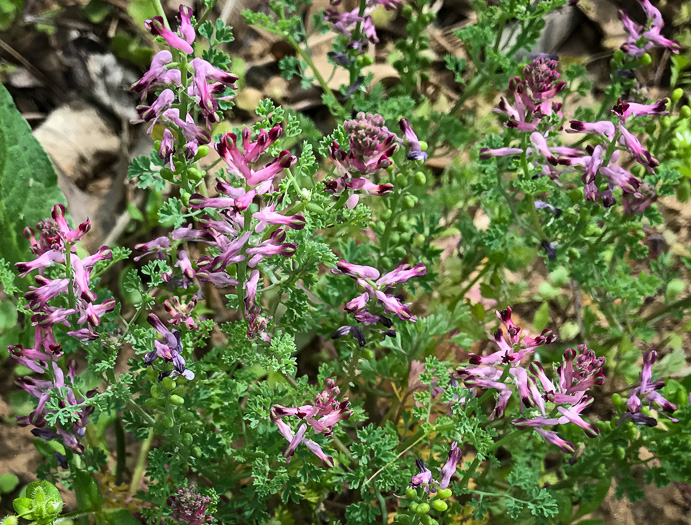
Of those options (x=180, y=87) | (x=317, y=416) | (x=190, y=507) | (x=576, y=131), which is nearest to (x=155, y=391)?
(x=190, y=507)

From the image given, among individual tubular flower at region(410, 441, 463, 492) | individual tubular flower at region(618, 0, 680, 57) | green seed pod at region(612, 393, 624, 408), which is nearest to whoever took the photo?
individual tubular flower at region(410, 441, 463, 492)

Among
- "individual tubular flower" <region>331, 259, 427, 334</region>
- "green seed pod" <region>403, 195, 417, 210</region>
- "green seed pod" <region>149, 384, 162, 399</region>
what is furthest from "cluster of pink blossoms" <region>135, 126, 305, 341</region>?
"green seed pod" <region>403, 195, 417, 210</region>

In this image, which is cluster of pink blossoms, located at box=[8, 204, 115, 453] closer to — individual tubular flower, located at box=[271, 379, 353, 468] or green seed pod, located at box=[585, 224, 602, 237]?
individual tubular flower, located at box=[271, 379, 353, 468]

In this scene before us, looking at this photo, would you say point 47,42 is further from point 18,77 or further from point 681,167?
point 681,167

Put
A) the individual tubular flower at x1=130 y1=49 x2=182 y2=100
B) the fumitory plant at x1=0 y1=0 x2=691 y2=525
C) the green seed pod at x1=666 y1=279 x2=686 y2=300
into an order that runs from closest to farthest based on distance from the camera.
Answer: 1. the individual tubular flower at x1=130 y1=49 x2=182 y2=100
2. the fumitory plant at x1=0 y1=0 x2=691 y2=525
3. the green seed pod at x1=666 y1=279 x2=686 y2=300

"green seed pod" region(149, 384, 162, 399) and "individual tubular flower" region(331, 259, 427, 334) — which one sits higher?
"individual tubular flower" region(331, 259, 427, 334)

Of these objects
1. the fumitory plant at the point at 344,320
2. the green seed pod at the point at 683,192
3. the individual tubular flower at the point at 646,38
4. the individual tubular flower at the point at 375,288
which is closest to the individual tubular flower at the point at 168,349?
the fumitory plant at the point at 344,320

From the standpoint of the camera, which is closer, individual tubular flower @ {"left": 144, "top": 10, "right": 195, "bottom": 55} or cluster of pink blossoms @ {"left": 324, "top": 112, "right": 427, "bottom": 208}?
individual tubular flower @ {"left": 144, "top": 10, "right": 195, "bottom": 55}
